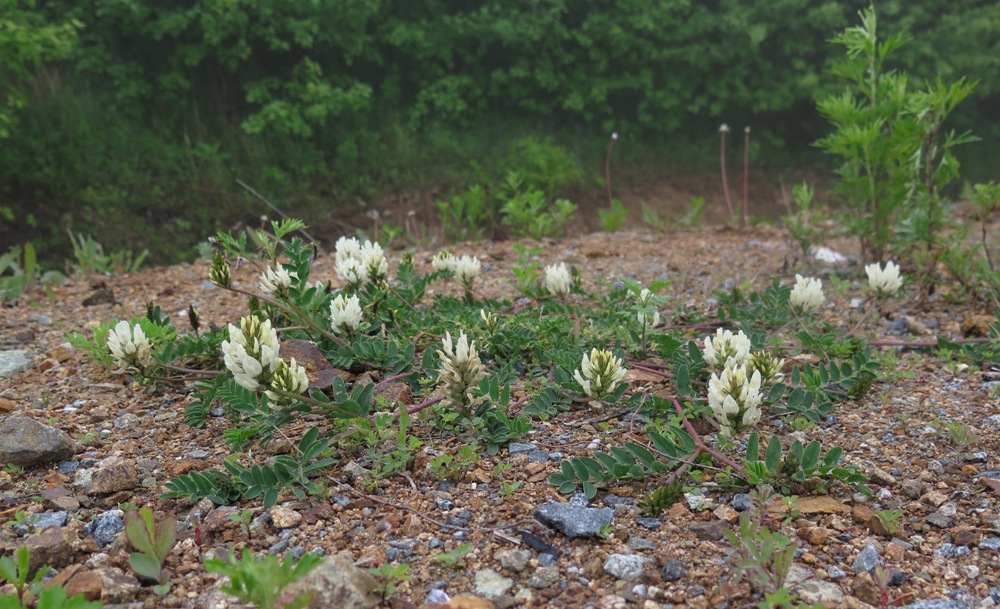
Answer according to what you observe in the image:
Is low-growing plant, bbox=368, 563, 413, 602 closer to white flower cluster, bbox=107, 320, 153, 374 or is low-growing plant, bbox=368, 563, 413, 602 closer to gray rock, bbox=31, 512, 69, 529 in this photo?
gray rock, bbox=31, 512, 69, 529

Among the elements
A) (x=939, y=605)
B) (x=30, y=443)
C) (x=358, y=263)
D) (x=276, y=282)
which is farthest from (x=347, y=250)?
(x=939, y=605)

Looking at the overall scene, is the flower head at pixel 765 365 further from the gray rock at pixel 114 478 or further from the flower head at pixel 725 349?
the gray rock at pixel 114 478

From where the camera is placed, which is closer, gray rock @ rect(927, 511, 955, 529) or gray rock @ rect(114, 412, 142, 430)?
gray rock @ rect(927, 511, 955, 529)

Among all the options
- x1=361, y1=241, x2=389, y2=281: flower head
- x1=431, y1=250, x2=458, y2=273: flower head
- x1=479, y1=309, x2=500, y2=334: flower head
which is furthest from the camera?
x1=431, y1=250, x2=458, y2=273: flower head

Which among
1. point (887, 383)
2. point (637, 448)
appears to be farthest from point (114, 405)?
point (887, 383)

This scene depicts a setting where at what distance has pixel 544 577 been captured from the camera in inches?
77.7

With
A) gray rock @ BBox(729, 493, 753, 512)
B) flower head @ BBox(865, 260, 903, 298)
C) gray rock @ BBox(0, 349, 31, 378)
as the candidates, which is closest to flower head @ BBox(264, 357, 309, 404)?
gray rock @ BBox(729, 493, 753, 512)

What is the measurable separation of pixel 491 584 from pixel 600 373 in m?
0.90

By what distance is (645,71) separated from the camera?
12242 millimetres

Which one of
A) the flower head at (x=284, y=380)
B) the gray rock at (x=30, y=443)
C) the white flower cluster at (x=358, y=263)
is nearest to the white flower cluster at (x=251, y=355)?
the flower head at (x=284, y=380)

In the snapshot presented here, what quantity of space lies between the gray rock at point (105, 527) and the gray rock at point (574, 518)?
118cm

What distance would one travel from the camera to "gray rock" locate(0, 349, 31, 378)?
3.50 meters

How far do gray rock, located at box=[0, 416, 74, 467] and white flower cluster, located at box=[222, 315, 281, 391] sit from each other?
2.34 ft

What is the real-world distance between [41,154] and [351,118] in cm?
397
